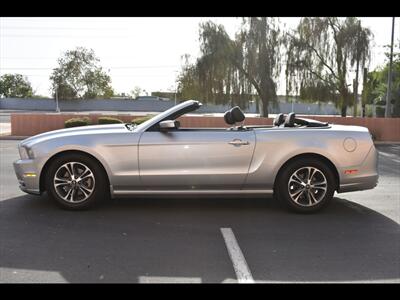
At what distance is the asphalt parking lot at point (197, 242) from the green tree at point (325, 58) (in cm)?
2199

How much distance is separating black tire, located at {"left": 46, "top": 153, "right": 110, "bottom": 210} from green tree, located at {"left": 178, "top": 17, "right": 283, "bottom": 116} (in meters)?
22.2

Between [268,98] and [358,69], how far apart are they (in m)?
5.82

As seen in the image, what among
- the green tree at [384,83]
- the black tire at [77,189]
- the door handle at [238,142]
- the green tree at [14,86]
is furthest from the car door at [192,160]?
the green tree at [14,86]

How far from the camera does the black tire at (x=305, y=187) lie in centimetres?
566

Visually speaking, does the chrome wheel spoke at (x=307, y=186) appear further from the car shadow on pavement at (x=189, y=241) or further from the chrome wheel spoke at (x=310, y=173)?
the car shadow on pavement at (x=189, y=241)

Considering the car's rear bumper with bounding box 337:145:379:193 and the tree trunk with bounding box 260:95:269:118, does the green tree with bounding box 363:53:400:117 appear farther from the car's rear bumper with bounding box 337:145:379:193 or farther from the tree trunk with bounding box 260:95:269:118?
the car's rear bumper with bounding box 337:145:379:193

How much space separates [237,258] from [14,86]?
8920 centimetres

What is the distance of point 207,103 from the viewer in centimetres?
2903

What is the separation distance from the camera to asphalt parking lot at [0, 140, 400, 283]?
370 cm

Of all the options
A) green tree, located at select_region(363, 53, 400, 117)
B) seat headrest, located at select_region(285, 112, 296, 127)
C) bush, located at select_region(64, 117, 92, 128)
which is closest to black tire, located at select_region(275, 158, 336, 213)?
seat headrest, located at select_region(285, 112, 296, 127)
